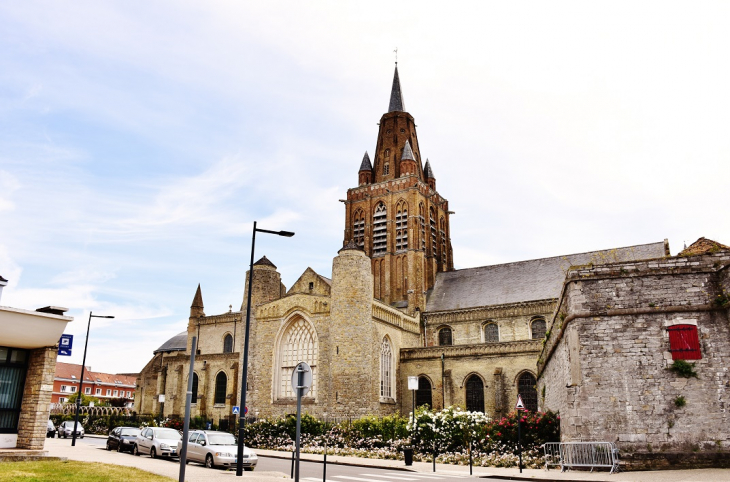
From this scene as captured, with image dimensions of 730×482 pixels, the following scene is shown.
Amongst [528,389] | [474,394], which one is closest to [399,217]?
[474,394]

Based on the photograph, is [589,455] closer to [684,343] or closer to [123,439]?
[684,343]

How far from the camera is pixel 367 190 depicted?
52.5 m

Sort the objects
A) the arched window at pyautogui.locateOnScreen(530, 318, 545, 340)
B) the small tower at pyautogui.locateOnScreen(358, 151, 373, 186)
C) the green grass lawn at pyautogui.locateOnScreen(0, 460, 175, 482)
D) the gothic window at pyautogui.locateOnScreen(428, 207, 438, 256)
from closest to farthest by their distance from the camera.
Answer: the green grass lawn at pyautogui.locateOnScreen(0, 460, 175, 482), the arched window at pyautogui.locateOnScreen(530, 318, 545, 340), the gothic window at pyautogui.locateOnScreen(428, 207, 438, 256), the small tower at pyautogui.locateOnScreen(358, 151, 373, 186)

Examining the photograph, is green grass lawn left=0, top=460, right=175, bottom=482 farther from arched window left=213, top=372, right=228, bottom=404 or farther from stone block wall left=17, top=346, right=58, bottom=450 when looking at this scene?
arched window left=213, top=372, right=228, bottom=404

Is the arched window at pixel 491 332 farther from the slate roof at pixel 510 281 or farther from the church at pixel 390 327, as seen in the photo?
the slate roof at pixel 510 281

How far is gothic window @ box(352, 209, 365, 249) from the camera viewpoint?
5132 cm

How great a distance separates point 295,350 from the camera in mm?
35969

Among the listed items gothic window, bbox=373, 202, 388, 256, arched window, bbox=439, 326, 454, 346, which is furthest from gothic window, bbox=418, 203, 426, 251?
arched window, bbox=439, 326, 454, 346

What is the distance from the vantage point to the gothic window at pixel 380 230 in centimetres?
4966

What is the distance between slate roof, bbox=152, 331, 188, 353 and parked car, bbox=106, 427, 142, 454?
1236 inches

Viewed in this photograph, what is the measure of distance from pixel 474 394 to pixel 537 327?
23.0ft

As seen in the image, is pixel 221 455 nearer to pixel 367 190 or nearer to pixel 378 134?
pixel 367 190

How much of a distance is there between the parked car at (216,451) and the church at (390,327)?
35.8ft

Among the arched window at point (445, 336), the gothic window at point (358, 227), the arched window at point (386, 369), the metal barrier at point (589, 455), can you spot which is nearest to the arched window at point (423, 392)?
the arched window at point (386, 369)
